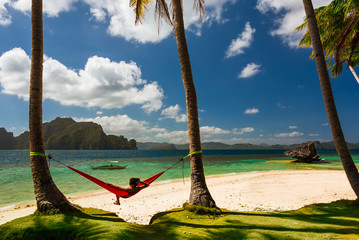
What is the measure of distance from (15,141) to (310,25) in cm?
18995

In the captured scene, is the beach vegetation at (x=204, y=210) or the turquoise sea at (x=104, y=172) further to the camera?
the turquoise sea at (x=104, y=172)

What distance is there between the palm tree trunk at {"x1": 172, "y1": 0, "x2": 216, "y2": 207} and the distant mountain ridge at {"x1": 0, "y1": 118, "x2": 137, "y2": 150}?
151m

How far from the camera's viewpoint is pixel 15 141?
142500mm

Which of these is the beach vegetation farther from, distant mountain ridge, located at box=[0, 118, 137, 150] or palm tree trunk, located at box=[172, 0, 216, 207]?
distant mountain ridge, located at box=[0, 118, 137, 150]

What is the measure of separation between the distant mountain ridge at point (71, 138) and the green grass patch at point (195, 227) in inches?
5939

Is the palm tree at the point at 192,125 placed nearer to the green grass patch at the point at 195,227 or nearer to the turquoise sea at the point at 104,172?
the green grass patch at the point at 195,227

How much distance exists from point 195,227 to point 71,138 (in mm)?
162145

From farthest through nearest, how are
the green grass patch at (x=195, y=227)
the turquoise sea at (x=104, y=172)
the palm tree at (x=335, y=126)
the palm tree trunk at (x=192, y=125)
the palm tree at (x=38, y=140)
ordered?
the turquoise sea at (x=104, y=172)
the palm tree at (x=335, y=126)
the palm tree trunk at (x=192, y=125)
the palm tree at (x=38, y=140)
the green grass patch at (x=195, y=227)

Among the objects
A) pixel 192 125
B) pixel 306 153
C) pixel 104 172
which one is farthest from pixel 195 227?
pixel 306 153

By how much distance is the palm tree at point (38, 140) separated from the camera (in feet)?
11.5

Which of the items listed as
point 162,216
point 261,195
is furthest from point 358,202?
point 162,216

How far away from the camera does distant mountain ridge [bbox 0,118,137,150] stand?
141250 millimetres

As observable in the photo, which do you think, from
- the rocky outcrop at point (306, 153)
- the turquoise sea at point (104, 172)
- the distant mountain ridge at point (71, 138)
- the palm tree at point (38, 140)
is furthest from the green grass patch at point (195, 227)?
the distant mountain ridge at point (71, 138)

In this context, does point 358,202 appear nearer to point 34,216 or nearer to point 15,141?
point 34,216
